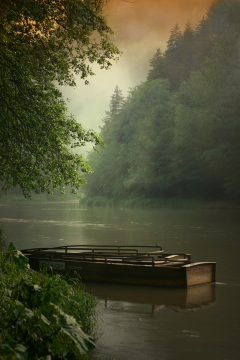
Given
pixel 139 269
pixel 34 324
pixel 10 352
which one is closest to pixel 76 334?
pixel 10 352

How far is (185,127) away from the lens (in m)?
53.2

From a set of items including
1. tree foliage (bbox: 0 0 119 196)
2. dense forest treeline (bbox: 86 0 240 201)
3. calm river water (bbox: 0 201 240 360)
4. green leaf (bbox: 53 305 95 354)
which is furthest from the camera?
dense forest treeline (bbox: 86 0 240 201)

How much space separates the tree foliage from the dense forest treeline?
34135 millimetres

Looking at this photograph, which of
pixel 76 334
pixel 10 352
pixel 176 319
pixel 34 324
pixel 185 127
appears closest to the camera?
pixel 10 352

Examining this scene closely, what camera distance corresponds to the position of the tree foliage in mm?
12461

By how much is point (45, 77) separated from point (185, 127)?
39.7 metres

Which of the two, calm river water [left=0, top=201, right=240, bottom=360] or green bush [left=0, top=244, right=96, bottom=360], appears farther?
calm river water [left=0, top=201, right=240, bottom=360]

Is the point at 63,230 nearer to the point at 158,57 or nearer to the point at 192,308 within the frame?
the point at 192,308

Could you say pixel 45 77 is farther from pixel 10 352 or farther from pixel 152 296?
pixel 10 352

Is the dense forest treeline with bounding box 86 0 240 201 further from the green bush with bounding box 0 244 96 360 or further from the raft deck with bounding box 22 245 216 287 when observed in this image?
the green bush with bounding box 0 244 96 360

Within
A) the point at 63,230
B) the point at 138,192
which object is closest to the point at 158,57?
the point at 138,192

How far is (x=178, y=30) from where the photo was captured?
84.4m

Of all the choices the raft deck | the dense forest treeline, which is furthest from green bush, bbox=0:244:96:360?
the dense forest treeline

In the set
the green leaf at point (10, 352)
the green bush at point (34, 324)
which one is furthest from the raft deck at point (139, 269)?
the green leaf at point (10, 352)
